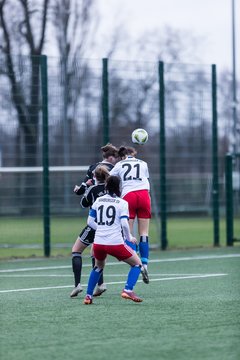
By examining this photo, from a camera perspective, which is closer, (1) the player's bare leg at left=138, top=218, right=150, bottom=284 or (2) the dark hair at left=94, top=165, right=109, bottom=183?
(2) the dark hair at left=94, top=165, right=109, bottom=183

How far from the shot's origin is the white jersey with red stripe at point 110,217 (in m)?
11.9

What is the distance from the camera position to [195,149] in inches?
951

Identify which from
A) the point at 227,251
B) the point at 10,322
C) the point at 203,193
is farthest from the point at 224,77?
the point at 10,322

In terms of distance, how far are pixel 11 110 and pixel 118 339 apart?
12235 millimetres

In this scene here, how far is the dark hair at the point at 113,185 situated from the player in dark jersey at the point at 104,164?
114 cm

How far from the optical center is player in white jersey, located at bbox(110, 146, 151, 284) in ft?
45.9

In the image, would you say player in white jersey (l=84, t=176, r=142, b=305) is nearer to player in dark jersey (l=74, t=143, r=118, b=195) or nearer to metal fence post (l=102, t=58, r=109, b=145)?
player in dark jersey (l=74, t=143, r=118, b=195)

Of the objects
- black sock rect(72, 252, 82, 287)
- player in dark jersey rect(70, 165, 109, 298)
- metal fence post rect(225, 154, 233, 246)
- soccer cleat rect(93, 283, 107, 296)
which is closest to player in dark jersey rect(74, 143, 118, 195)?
player in dark jersey rect(70, 165, 109, 298)

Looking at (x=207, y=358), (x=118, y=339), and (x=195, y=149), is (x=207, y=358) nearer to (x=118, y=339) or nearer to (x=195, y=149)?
(x=118, y=339)

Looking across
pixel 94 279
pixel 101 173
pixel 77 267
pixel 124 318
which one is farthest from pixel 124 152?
pixel 124 318

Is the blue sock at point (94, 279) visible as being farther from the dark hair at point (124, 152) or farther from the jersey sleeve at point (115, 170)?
the dark hair at point (124, 152)

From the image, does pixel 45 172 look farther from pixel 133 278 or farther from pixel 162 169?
pixel 133 278

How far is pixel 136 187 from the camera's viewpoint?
566 inches

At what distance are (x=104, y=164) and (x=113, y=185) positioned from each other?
1.28m
